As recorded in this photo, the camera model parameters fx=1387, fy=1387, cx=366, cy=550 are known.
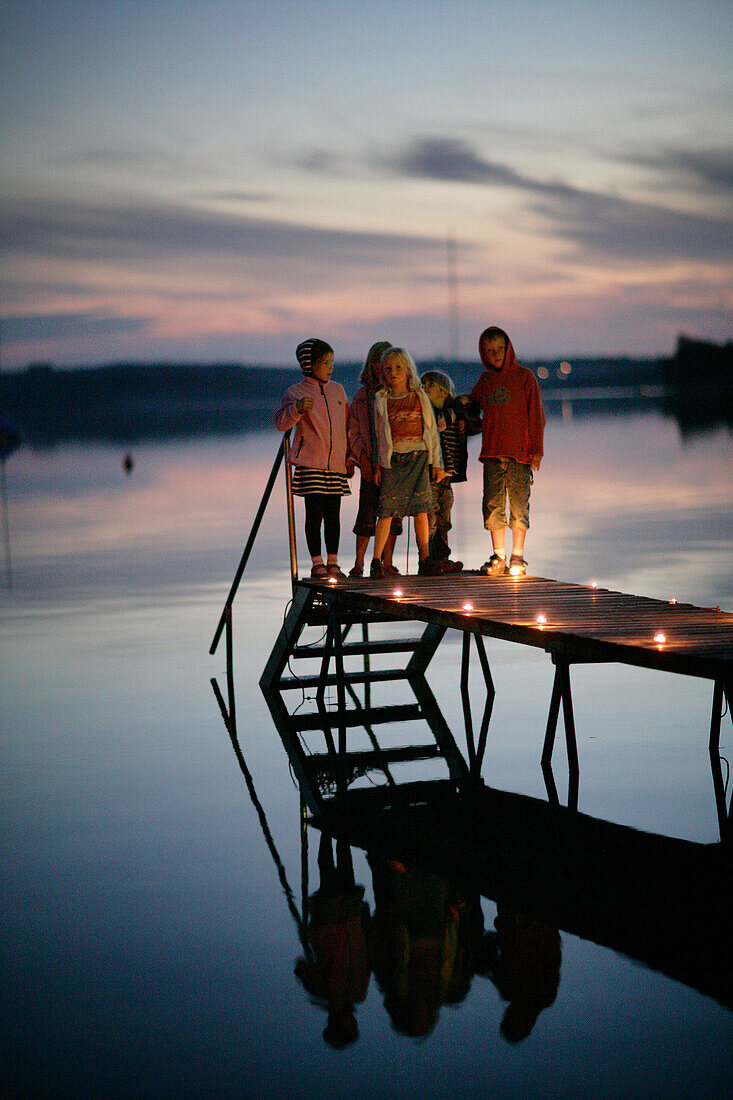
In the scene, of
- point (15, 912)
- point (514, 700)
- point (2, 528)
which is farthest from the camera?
point (2, 528)

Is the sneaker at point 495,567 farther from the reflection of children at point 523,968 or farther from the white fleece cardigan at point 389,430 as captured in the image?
the reflection of children at point 523,968

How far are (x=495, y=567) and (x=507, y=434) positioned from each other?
1.05m

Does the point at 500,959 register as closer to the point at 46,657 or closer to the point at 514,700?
the point at 514,700

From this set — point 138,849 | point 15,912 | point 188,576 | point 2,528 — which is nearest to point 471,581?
point 138,849

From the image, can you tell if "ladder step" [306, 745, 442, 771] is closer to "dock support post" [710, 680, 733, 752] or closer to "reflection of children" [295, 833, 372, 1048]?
"dock support post" [710, 680, 733, 752]

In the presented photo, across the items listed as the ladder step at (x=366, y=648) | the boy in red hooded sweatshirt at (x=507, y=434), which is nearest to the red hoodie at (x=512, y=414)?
the boy in red hooded sweatshirt at (x=507, y=434)

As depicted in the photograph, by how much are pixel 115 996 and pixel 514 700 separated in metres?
5.46

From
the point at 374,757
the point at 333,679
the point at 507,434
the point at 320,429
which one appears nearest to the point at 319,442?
the point at 320,429

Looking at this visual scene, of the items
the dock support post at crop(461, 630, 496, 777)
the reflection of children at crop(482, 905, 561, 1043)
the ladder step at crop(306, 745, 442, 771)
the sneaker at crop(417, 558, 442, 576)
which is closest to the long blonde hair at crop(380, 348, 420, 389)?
the sneaker at crop(417, 558, 442, 576)

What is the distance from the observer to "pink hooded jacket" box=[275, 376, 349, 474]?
425 inches

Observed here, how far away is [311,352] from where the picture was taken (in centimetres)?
1084

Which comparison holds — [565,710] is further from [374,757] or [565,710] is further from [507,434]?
[507,434]

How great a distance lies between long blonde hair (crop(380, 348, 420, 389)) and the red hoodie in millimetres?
555

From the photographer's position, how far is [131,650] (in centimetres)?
1304
